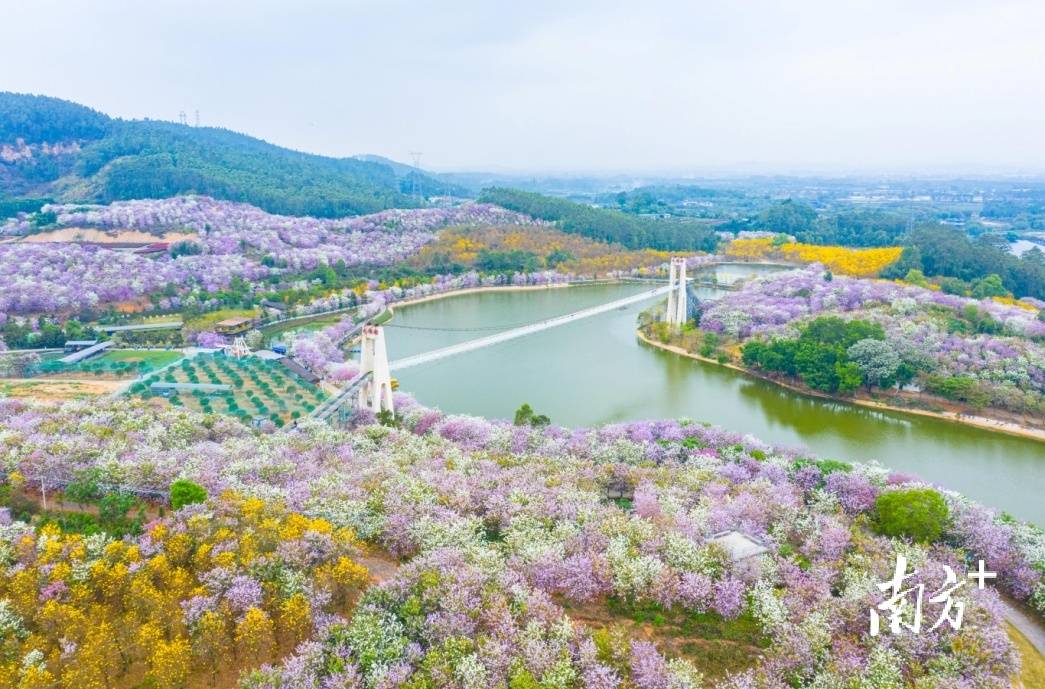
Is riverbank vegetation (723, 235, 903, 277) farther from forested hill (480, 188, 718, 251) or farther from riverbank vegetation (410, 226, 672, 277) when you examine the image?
riverbank vegetation (410, 226, 672, 277)

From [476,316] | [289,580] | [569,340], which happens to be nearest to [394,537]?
[289,580]

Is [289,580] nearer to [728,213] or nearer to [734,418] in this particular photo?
[734,418]

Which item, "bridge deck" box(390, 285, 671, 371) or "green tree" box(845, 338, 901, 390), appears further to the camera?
"bridge deck" box(390, 285, 671, 371)

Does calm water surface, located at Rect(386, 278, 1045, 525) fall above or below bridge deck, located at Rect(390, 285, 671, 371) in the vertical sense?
below

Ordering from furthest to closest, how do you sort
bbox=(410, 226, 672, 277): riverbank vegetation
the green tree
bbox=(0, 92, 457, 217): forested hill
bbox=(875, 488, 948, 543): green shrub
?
bbox=(0, 92, 457, 217): forested hill, bbox=(410, 226, 672, 277): riverbank vegetation, the green tree, bbox=(875, 488, 948, 543): green shrub

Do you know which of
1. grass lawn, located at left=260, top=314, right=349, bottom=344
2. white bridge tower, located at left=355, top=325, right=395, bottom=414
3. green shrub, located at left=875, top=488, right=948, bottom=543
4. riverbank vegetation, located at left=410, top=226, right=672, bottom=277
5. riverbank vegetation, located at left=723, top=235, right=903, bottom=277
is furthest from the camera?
riverbank vegetation, located at left=410, top=226, right=672, bottom=277

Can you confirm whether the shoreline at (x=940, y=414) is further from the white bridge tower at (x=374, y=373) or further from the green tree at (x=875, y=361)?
the white bridge tower at (x=374, y=373)

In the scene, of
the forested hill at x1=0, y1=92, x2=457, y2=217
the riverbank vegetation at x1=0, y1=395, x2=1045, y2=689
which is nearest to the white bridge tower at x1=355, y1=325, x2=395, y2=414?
the riverbank vegetation at x1=0, y1=395, x2=1045, y2=689
